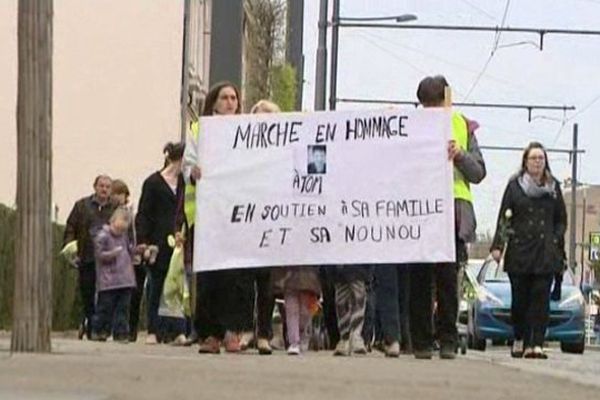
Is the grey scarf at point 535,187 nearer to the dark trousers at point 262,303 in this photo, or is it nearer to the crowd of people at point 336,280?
the crowd of people at point 336,280

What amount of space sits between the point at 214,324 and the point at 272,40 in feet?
104

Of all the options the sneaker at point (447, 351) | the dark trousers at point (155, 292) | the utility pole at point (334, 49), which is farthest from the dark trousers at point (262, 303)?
the utility pole at point (334, 49)

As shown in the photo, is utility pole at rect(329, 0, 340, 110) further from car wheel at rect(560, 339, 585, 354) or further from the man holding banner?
the man holding banner

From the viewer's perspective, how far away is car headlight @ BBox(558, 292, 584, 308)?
25562 mm

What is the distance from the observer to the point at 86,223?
736 inches

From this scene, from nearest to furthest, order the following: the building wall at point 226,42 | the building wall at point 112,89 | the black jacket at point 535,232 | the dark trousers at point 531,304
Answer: the black jacket at point 535,232 → the dark trousers at point 531,304 → the building wall at point 226,42 → the building wall at point 112,89

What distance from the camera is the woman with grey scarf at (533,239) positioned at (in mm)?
15391

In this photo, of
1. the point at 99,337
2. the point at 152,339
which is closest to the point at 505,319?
the point at 99,337

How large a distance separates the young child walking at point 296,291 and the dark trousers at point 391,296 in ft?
1.57

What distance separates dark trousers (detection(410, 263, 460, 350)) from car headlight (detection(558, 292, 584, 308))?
12.5 m

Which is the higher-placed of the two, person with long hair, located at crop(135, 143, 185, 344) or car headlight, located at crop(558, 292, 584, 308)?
person with long hair, located at crop(135, 143, 185, 344)

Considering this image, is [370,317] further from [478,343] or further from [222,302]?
[478,343]

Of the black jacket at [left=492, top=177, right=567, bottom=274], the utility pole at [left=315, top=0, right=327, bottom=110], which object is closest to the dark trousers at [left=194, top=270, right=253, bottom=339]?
the black jacket at [left=492, top=177, right=567, bottom=274]

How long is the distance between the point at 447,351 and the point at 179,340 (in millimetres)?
4000
